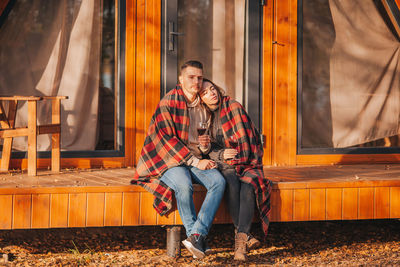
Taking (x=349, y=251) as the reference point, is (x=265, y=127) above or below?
above

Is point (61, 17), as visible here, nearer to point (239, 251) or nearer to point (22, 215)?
→ point (22, 215)

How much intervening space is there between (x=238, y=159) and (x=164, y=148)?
56 cm

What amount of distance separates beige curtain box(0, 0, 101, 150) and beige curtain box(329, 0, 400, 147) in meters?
2.53

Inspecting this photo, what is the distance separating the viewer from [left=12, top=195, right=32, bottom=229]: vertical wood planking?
11.9ft

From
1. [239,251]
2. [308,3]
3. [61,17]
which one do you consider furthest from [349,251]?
[61,17]

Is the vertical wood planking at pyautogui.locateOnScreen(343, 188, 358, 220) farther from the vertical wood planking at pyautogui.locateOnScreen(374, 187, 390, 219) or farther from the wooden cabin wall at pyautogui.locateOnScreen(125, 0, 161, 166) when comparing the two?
the wooden cabin wall at pyautogui.locateOnScreen(125, 0, 161, 166)

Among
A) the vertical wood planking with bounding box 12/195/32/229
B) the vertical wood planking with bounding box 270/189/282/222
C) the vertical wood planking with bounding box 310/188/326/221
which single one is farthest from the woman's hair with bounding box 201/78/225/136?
the vertical wood planking with bounding box 12/195/32/229

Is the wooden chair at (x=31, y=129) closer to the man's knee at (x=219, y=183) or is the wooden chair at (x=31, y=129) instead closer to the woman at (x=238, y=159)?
the woman at (x=238, y=159)

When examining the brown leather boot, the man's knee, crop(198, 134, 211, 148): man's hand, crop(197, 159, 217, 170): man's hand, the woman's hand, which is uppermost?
crop(198, 134, 211, 148): man's hand

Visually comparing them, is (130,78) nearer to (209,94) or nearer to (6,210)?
(209,94)

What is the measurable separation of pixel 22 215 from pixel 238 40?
2.81m

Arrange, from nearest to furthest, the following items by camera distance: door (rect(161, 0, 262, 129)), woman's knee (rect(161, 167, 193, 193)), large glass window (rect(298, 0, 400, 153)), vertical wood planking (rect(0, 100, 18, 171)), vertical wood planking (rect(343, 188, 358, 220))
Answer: woman's knee (rect(161, 167, 193, 193)) → vertical wood planking (rect(343, 188, 358, 220)) → vertical wood planking (rect(0, 100, 18, 171)) → door (rect(161, 0, 262, 129)) → large glass window (rect(298, 0, 400, 153))

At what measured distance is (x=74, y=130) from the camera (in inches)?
198

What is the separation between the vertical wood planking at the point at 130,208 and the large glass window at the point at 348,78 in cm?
215
